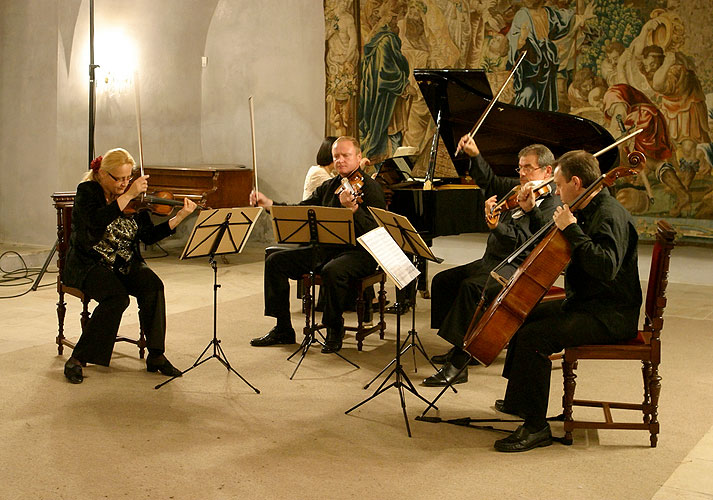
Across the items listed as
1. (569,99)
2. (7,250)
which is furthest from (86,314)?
(569,99)

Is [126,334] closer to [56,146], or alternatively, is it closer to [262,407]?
[262,407]

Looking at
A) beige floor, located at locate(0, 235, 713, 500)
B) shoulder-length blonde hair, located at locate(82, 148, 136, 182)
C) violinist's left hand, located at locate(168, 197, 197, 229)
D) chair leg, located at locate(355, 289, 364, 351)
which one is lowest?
beige floor, located at locate(0, 235, 713, 500)

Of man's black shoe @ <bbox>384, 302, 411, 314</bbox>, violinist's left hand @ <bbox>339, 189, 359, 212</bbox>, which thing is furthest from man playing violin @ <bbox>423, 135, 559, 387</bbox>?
man's black shoe @ <bbox>384, 302, 411, 314</bbox>

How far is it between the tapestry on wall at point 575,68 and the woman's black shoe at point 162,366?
5893 millimetres

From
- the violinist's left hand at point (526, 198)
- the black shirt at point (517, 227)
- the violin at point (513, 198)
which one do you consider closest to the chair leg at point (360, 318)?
the black shirt at point (517, 227)

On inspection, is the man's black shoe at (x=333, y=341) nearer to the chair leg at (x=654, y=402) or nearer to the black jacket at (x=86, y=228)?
the black jacket at (x=86, y=228)

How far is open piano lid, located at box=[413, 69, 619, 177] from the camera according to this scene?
6566mm

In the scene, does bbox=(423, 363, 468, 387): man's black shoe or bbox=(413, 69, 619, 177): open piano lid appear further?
bbox=(413, 69, 619, 177): open piano lid

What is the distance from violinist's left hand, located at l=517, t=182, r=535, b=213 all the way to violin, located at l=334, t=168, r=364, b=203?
132 cm

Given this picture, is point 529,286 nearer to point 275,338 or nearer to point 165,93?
point 275,338

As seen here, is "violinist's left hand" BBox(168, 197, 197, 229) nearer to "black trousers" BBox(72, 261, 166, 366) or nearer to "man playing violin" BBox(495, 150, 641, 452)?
"black trousers" BBox(72, 261, 166, 366)

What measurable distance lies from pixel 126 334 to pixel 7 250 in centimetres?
403

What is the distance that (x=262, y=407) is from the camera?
14.5 ft

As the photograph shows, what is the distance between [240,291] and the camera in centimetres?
772
